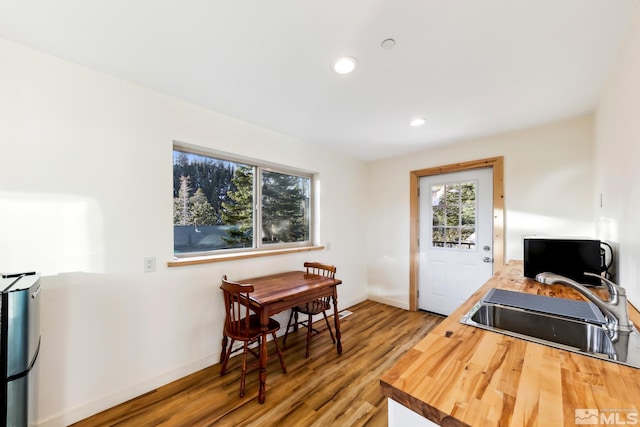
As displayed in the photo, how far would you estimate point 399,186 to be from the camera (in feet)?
12.3

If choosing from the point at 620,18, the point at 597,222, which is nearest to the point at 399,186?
the point at 597,222

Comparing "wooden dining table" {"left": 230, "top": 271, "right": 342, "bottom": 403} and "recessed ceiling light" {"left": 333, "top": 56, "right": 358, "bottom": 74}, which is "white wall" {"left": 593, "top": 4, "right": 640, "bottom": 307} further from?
"wooden dining table" {"left": 230, "top": 271, "right": 342, "bottom": 403}

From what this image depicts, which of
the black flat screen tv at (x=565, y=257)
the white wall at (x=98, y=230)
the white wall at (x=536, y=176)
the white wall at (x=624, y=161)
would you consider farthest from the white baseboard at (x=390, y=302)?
the white wall at (x=98, y=230)

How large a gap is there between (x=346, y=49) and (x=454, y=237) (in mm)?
2752

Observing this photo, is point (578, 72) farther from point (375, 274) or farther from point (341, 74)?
point (375, 274)

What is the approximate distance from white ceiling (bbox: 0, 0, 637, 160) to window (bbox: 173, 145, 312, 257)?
0.58 m

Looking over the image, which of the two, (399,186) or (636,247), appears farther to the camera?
(399,186)

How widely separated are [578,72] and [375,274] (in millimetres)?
3142

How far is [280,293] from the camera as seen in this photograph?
209 centimetres

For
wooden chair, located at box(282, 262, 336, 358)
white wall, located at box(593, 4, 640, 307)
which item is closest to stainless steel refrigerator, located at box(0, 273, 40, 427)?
wooden chair, located at box(282, 262, 336, 358)

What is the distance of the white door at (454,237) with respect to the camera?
3.07 m

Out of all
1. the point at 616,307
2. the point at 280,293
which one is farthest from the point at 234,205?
the point at 616,307

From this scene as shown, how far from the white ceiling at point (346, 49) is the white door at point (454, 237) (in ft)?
3.63

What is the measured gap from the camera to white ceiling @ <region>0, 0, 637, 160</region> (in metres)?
1.22
